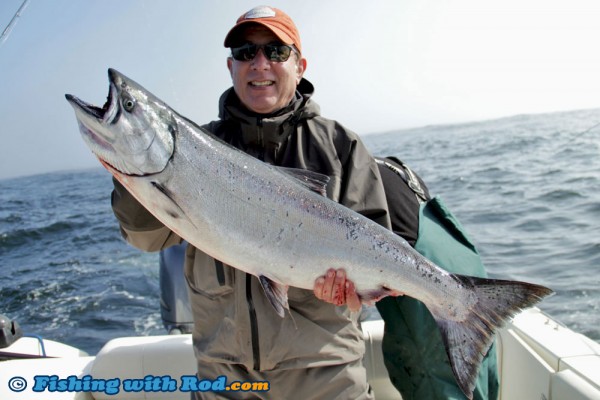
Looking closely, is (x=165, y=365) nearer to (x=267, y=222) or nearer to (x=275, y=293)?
(x=275, y=293)

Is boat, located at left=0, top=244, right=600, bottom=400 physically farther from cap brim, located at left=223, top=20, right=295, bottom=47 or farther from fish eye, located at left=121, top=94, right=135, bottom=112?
cap brim, located at left=223, top=20, right=295, bottom=47

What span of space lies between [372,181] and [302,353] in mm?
1081

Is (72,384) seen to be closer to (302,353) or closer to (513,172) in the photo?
(302,353)

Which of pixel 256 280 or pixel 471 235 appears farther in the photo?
pixel 471 235

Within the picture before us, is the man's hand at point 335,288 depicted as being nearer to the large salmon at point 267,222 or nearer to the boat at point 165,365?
the large salmon at point 267,222

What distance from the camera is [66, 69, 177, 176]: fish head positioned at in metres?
2.38

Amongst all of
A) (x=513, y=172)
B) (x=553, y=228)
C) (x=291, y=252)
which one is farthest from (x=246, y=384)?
(x=513, y=172)

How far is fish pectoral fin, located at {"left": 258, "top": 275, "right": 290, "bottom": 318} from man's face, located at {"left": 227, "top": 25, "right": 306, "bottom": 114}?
44.5 inches

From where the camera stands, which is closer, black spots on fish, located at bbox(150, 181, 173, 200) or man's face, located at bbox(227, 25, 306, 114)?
black spots on fish, located at bbox(150, 181, 173, 200)

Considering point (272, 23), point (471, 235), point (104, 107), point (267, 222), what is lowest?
point (471, 235)

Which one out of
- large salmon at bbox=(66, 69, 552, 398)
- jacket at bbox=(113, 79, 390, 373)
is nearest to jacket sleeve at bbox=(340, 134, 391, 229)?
jacket at bbox=(113, 79, 390, 373)

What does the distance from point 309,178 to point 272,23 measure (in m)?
1.07

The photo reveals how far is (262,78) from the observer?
307 centimetres

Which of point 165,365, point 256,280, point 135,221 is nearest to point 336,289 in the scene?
point 256,280
